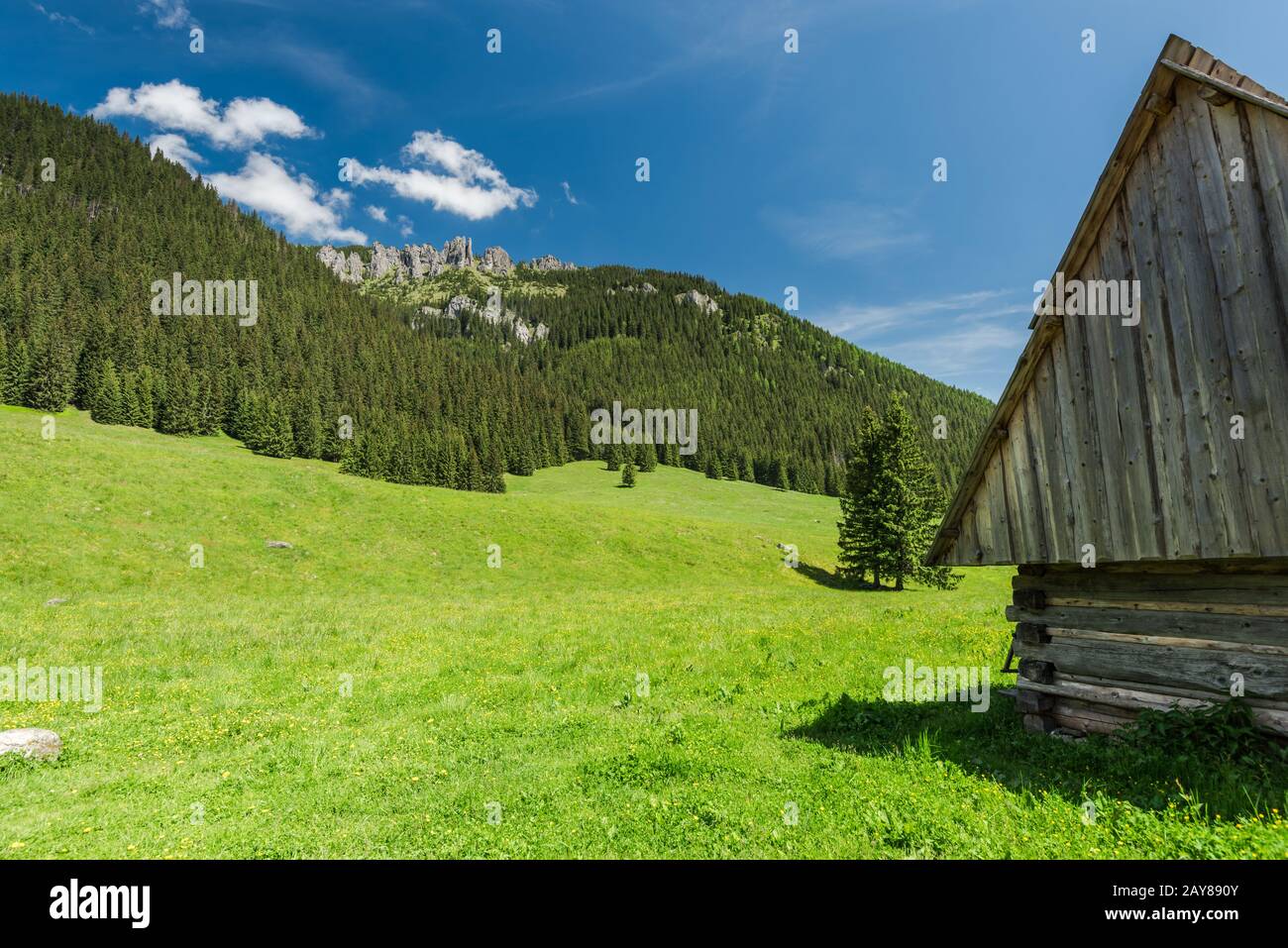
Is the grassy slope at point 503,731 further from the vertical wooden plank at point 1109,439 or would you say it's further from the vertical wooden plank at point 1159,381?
the vertical wooden plank at point 1159,381

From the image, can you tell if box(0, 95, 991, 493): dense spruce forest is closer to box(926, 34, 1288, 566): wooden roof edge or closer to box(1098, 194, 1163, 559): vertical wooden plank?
box(926, 34, 1288, 566): wooden roof edge

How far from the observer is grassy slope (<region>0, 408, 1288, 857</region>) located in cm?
642

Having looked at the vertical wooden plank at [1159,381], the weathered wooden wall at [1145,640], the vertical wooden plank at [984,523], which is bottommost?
the weathered wooden wall at [1145,640]

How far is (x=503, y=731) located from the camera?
10.6 meters

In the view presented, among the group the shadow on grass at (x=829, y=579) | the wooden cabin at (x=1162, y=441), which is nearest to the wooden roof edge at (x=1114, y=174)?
the wooden cabin at (x=1162, y=441)

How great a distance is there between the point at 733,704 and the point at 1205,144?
1165 centimetres

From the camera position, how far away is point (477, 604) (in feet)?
93.0

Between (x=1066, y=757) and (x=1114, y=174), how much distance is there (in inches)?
336

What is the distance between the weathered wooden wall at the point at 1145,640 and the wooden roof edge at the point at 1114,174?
1.95 meters

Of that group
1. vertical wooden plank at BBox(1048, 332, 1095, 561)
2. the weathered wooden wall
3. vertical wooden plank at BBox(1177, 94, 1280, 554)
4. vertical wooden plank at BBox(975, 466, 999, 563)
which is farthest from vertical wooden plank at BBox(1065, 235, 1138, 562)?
vertical wooden plank at BBox(975, 466, 999, 563)

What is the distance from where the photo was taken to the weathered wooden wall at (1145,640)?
7531 millimetres

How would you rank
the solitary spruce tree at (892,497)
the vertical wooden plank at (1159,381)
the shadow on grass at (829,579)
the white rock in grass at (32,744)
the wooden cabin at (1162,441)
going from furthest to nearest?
1. the shadow on grass at (829,579)
2. the solitary spruce tree at (892,497)
3. the white rock in grass at (32,744)
4. the vertical wooden plank at (1159,381)
5. the wooden cabin at (1162,441)

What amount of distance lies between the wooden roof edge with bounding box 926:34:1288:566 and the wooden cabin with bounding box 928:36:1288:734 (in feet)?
0.10

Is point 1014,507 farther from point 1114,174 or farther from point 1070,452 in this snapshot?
point 1114,174
